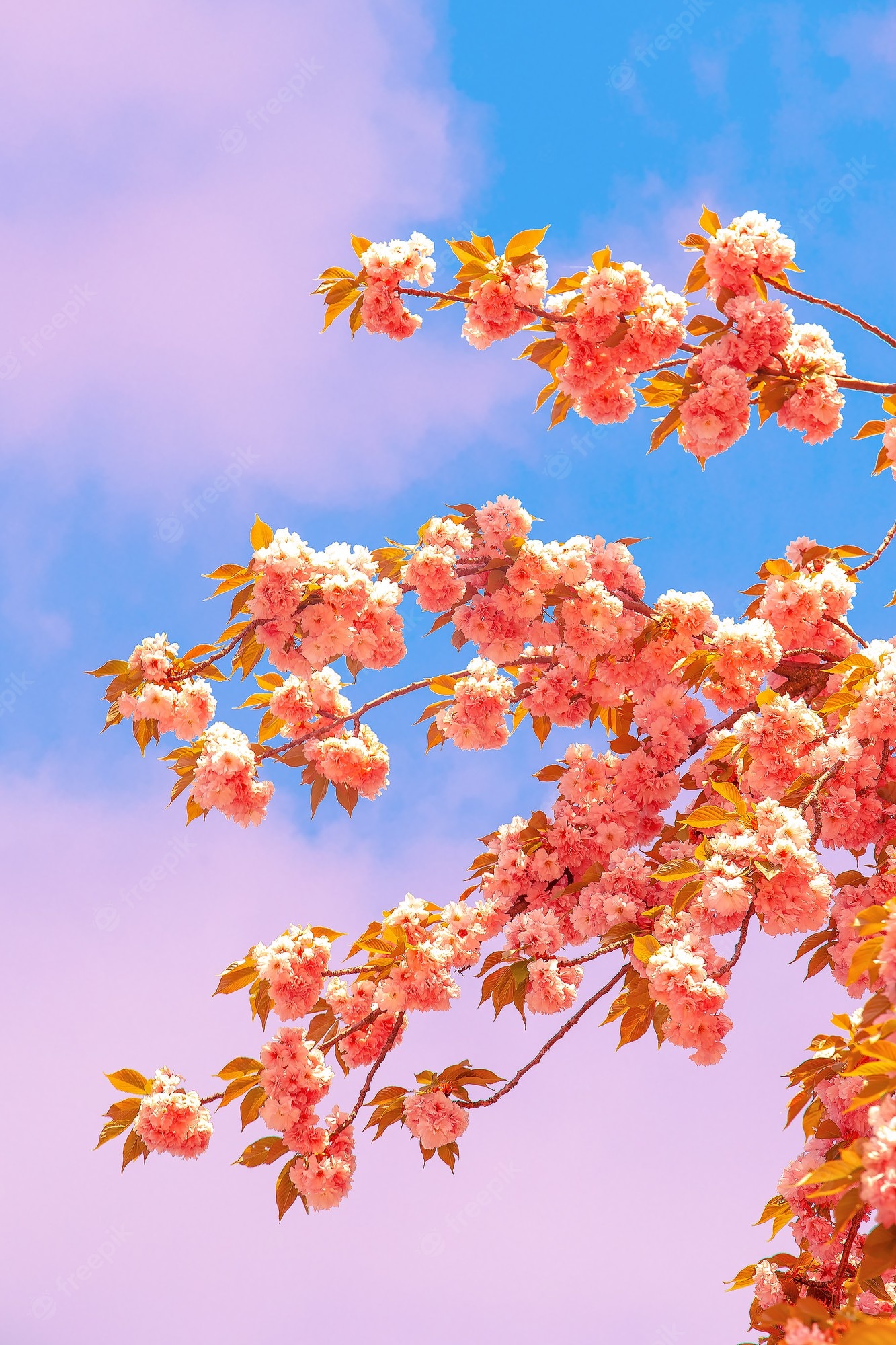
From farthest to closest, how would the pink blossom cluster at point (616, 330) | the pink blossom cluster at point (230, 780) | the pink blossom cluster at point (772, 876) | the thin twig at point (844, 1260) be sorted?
the pink blossom cluster at point (230, 780) < the pink blossom cluster at point (616, 330) < the pink blossom cluster at point (772, 876) < the thin twig at point (844, 1260)

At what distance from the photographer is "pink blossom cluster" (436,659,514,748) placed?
19.5ft

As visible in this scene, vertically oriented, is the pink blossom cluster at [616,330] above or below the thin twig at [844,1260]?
above

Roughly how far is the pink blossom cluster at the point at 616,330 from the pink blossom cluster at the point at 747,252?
242mm

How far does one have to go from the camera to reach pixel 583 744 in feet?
20.2

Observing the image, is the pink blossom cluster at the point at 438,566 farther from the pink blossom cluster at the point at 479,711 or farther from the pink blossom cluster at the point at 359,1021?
the pink blossom cluster at the point at 359,1021

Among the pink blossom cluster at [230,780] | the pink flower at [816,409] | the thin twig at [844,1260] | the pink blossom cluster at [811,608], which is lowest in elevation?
the thin twig at [844,1260]

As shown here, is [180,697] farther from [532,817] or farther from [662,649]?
[662,649]

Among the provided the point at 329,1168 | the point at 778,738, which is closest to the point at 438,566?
the point at 778,738

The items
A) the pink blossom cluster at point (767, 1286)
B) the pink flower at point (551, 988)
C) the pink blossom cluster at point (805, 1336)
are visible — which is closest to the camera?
the pink blossom cluster at point (805, 1336)

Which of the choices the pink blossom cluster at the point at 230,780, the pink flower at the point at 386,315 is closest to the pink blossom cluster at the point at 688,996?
the pink blossom cluster at the point at 230,780

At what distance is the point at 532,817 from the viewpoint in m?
5.79

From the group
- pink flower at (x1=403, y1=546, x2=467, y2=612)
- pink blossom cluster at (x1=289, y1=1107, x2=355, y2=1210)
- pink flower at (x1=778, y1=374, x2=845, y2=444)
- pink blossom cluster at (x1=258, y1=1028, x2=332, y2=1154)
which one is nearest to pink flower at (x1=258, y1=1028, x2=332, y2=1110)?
pink blossom cluster at (x1=258, y1=1028, x2=332, y2=1154)

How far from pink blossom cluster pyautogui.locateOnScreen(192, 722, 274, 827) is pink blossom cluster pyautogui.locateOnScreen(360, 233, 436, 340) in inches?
83.7

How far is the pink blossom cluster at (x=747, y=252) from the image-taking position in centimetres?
495
